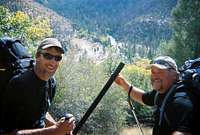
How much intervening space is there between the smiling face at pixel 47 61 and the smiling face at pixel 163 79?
78 centimetres

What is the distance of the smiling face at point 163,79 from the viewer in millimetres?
3604

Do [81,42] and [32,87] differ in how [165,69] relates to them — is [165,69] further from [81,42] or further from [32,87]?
[81,42]

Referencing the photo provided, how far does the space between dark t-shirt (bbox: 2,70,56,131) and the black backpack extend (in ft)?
0.26

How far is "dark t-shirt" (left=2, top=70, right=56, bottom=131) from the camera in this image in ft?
10.6

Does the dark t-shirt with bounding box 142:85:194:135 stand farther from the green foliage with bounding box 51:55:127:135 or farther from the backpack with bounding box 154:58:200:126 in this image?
the green foliage with bounding box 51:55:127:135

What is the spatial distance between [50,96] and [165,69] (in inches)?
35.8

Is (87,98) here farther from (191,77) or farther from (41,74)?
(191,77)

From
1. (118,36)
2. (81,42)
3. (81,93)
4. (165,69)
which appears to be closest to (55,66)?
(165,69)

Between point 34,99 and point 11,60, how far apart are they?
336mm

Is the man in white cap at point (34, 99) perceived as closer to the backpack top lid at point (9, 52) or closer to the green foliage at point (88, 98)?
the backpack top lid at point (9, 52)

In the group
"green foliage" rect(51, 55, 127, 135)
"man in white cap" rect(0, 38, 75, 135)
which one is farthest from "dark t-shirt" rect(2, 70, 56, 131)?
"green foliage" rect(51, 55, 127, 135)

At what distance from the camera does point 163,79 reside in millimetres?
3619

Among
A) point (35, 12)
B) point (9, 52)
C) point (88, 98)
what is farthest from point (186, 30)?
point (35, 12)

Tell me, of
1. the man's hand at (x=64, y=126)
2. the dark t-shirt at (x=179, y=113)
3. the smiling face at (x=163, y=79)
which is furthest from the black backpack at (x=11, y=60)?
the dark t-shirt at (x=179, y=113)
